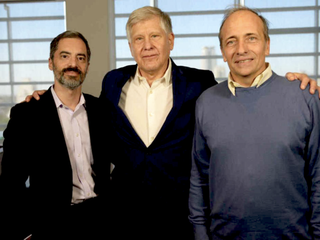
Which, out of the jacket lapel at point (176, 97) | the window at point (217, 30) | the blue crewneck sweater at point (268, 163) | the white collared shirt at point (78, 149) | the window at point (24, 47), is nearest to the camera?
the blue crewneck sweater at point (268, 163)

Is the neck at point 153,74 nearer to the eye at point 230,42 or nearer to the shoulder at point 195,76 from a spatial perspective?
the shoulder at point 195,76

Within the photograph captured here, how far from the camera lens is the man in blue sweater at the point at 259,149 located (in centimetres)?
132

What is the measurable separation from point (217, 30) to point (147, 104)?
344 cm

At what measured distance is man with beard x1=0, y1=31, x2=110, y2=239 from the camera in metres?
1.75

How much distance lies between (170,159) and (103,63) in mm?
3341

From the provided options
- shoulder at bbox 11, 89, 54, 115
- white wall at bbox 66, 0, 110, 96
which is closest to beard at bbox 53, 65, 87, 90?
shoulder at bbox 11, 89, 54, 115

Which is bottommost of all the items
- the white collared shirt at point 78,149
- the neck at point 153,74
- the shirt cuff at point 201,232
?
the shirt cuff at point 201,232

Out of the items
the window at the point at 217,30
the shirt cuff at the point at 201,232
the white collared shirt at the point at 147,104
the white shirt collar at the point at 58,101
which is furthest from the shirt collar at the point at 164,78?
the window at the point at 217,30

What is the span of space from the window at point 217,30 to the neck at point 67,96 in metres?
2.98

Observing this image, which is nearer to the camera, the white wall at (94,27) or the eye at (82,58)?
the eye at (82,58)

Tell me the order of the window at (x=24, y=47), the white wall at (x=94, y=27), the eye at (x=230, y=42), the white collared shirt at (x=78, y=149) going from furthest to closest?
the window at (x=24, y=47), the white wall at (x=94, y=27), the white collared shirt at (x=78, y=149), the eye at (x=230, y=42)

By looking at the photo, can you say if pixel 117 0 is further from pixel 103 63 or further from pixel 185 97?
pixel 185 97

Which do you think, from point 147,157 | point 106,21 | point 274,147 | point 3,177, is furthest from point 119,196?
point 106,21

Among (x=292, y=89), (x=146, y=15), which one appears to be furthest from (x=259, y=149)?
(x=146, y=15)
